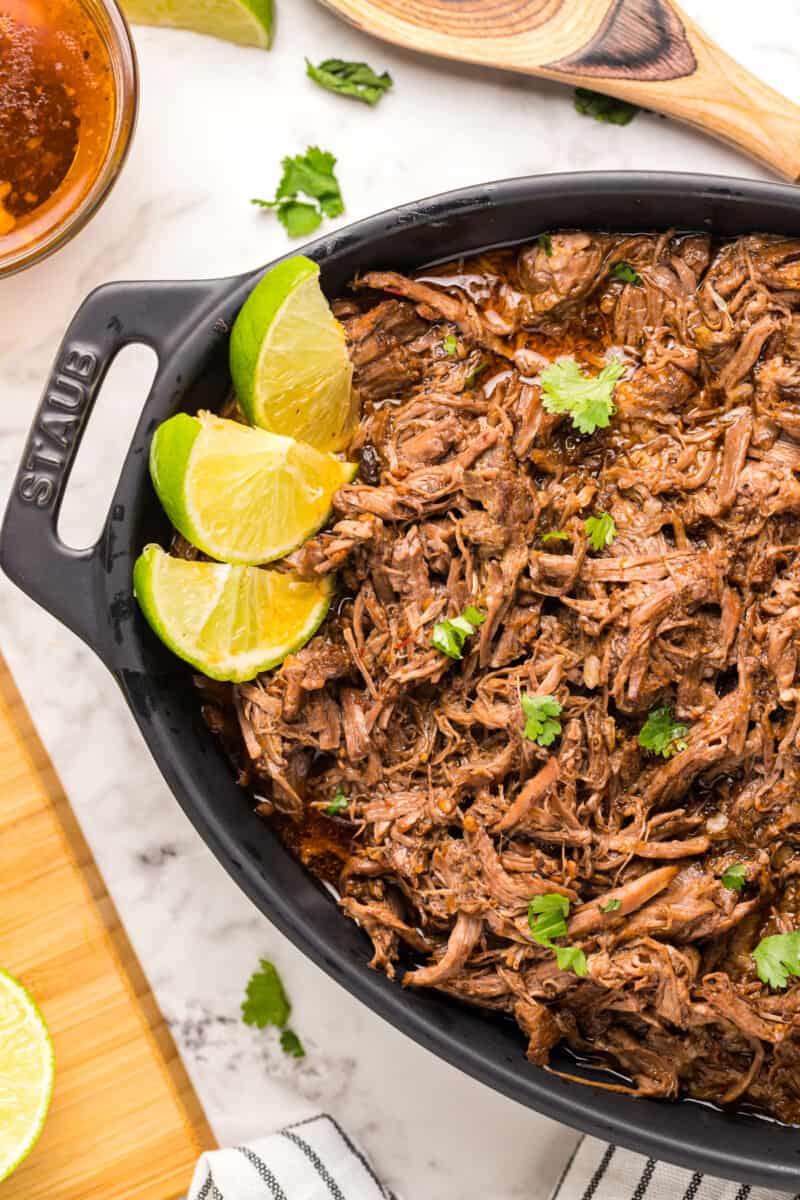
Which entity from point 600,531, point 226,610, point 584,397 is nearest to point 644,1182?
point 600,531

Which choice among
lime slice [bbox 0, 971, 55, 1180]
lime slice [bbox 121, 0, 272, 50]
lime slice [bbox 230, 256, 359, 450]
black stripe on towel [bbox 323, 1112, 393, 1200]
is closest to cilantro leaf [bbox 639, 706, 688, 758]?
lime slice [bbox 230, 256, 359, 450]

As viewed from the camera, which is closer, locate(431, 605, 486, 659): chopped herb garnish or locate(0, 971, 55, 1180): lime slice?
locate(431, 605, 486, 659): chopped herb garnish

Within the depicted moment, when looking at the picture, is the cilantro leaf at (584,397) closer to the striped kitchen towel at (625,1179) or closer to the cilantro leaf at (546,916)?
the cilantro leaf at (546,916)

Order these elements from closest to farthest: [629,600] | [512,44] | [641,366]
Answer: [629,600]
[641,366]
[512,44]

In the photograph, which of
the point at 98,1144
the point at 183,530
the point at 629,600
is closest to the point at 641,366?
the point at 629,600

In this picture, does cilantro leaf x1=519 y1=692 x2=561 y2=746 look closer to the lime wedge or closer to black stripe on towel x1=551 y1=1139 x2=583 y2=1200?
the lime wedge

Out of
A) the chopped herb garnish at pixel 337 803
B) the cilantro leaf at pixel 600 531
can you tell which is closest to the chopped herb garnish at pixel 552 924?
the chopped herb garnish at pixel 337 803

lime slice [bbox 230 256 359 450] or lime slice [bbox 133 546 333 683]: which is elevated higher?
lime slice [bbox 230 256 359 450]

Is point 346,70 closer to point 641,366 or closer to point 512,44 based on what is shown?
point 512,44
